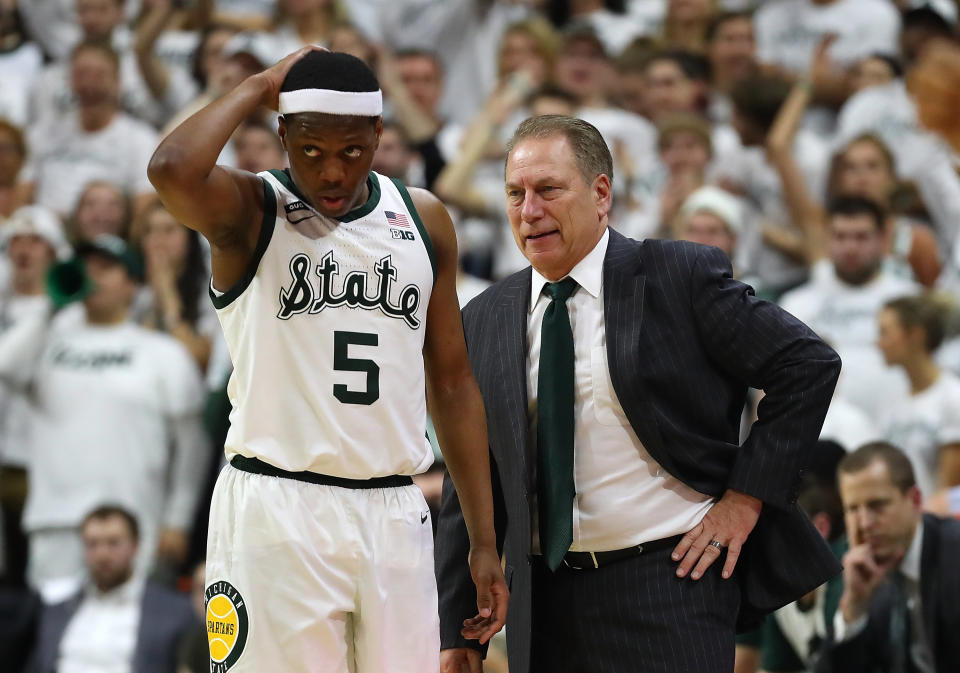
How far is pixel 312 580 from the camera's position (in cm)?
344

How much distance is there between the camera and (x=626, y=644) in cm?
398

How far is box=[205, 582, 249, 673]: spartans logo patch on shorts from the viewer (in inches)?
136

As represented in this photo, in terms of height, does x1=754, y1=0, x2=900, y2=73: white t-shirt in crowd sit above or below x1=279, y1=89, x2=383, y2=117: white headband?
above

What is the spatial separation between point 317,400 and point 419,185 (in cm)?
587

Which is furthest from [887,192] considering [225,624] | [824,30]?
[225,624]

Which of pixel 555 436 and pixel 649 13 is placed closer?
pixel 555 436

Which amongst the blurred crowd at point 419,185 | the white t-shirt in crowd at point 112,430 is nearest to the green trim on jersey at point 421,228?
the blurred crowd at point 419,185

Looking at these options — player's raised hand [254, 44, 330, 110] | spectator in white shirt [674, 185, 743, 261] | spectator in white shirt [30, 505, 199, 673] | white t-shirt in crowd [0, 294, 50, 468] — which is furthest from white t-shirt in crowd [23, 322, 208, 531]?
player's raised hand [254, 44, 330, 110]

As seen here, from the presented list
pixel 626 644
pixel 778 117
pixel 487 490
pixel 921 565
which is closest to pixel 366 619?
pixel 487 490

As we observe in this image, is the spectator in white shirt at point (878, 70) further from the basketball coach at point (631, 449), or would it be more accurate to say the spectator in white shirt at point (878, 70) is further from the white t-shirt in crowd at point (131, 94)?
the basketball coach at point (631, 449)

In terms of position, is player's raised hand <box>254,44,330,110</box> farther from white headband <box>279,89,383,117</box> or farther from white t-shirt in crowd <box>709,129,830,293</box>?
white t-shirt in crowd <box>709,129,830,293</box>

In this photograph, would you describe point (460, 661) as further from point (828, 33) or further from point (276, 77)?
point (828, 33)

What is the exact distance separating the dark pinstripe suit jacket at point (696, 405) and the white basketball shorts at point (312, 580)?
1.92ft

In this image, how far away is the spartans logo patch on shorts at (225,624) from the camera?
3.46 metres
